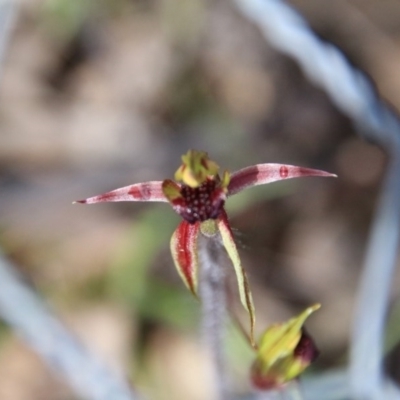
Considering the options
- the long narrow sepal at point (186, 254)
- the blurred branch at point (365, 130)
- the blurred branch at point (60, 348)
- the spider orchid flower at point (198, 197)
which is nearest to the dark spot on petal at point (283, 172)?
the spider orchid flower at point (198, 197)

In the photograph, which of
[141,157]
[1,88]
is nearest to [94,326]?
[141,157]

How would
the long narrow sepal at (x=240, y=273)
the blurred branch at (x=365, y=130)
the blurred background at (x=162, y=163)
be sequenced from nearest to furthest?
the long narrow sepal at (x=240, y=273)
the blurred branch at (x=365, y=130)
the blurred background at (x=162, y=163)

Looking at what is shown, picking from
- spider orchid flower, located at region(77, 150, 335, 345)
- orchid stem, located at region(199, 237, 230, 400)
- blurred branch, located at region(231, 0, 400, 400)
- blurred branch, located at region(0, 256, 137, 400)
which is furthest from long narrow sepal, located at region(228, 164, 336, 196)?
blurred branch, located at region(0, 256, 137, 400)

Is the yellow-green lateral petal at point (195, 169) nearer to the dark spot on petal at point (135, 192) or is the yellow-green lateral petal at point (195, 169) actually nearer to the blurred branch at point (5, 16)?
the dark spot on petal at point (135, 192)

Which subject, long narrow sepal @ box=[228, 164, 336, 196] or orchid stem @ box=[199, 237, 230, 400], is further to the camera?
orchid stem @ box=[199, 237, 230, 400]

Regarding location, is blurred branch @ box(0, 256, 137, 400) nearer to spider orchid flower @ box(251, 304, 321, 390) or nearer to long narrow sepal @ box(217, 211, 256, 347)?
spider orchid flower @ box(251, 304, 321, 390)

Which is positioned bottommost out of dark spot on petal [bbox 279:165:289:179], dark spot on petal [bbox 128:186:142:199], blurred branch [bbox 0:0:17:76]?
dark spot on petal [bbox 279:165:289:179]
